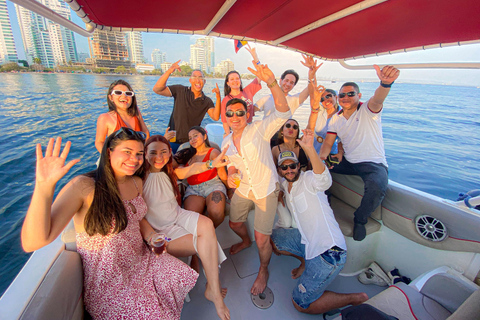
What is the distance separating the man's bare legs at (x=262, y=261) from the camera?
73.7 inches

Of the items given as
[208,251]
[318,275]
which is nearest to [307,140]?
[318,275]

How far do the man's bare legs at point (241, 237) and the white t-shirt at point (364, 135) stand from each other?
56.5 inches

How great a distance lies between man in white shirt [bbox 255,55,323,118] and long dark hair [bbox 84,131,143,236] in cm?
175

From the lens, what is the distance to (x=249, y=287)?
1927 mm

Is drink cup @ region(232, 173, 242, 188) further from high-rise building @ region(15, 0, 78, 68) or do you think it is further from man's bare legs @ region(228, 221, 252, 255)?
high-rise building @ region(15, 0, 78, 68)

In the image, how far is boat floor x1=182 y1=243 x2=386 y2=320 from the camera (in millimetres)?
1702

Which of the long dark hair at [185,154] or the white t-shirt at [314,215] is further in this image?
the long dark hair at [185,154]

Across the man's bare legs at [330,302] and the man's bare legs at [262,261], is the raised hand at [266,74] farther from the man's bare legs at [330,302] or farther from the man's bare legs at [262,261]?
the man's bare legs at [330,302]

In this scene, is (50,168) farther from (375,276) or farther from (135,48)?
(135,48)

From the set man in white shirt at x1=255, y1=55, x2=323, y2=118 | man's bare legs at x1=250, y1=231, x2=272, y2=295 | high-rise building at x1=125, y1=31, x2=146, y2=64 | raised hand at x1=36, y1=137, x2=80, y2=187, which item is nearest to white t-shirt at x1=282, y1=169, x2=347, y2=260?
man's bare legs at x1=250, y1=231, x2=272, y2=295

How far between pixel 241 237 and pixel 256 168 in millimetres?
921

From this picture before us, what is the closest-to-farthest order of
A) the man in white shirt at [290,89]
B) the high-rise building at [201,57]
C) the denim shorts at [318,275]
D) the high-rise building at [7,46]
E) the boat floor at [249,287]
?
1. the denim shorts at [318,275]
2. the boat floor at [249,287]
3. the man in white shirt at [290,89]
4. the high-rise building at [7,46]
5. the high-rise building at [201,57]

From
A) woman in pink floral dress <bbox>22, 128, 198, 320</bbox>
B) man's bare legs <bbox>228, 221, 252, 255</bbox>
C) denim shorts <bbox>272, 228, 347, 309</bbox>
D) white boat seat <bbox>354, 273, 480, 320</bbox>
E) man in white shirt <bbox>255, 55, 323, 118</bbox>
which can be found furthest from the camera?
man in white shirt <bbox>255, 55, 323, 118</bbox>

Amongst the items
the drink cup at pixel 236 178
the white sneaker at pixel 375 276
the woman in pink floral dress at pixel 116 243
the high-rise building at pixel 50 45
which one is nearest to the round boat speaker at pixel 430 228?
the white sneaker at pixel 375 276
